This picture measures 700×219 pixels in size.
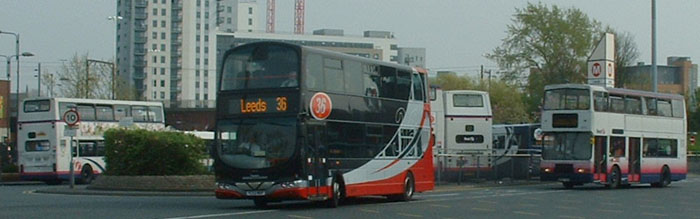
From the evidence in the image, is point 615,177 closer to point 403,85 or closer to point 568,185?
point 568,185

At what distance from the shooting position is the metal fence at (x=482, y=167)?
42.1 meters

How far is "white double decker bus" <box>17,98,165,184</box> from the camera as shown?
44094 millimetres

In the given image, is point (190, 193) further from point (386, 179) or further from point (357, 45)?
point (357, 45)

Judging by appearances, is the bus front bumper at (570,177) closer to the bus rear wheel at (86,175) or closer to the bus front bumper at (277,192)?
the bus front bumper at (277,192)

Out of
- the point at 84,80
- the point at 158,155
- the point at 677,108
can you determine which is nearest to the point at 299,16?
the point at 84,80

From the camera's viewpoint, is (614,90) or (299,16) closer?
(614,90)

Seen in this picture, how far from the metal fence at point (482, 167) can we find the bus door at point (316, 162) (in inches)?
637

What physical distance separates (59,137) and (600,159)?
75.1 ft

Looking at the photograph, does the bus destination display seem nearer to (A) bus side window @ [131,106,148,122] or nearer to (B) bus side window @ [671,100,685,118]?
→ (A) bus side window @ [131,106,148,122]

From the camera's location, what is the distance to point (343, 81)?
86.0ft

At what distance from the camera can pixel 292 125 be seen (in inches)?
952

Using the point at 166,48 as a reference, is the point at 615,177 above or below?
below

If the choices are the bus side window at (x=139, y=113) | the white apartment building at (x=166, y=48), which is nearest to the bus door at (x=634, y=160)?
the bus side window at (x=139, y=113)

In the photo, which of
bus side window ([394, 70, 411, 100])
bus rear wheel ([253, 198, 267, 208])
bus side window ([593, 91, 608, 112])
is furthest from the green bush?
bus side window ([593, 91, 608, 112])
